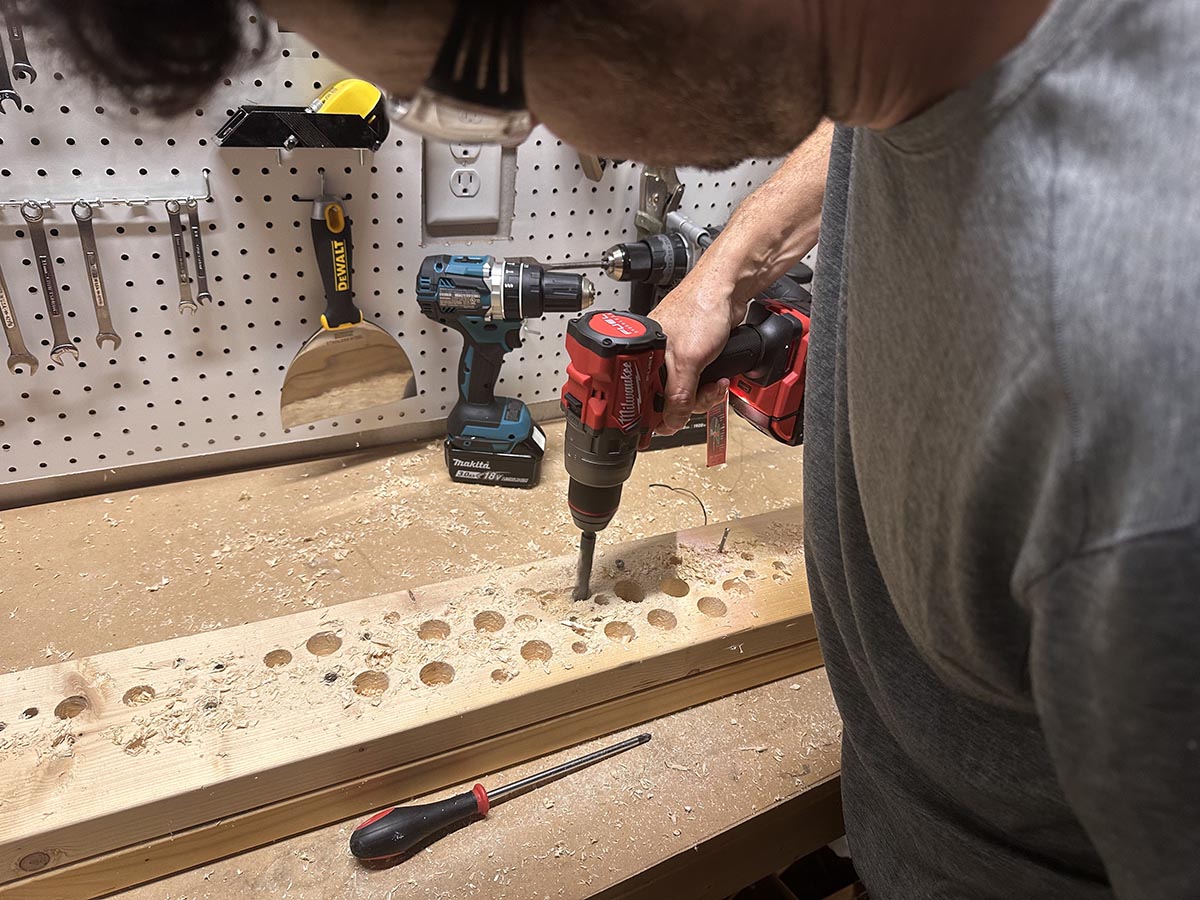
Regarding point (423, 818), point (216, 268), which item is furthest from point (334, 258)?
point (423, 818)

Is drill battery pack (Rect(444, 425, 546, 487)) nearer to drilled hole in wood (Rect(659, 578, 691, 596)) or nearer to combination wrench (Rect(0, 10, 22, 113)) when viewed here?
drilled hole in wood (Rect(659, 578, 691, 596))

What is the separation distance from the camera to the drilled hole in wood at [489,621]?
92 cm

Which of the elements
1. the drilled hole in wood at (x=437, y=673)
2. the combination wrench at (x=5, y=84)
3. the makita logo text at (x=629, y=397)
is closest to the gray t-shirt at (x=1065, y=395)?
the makita logo text at (x=629, y=397)

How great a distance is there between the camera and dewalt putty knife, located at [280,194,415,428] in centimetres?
118

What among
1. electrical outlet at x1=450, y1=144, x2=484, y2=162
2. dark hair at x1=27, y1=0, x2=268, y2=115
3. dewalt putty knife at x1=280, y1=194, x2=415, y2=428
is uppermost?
dark hair at x1=27, y1=0, x2=268, y2=115

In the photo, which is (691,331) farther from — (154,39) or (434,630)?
(154,39)

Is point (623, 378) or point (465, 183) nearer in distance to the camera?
point (623, 378)

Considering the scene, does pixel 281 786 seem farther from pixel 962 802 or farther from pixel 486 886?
pixel 962 802

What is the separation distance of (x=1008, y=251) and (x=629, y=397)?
0.62m

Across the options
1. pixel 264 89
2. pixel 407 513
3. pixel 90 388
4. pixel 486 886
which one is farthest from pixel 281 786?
pixel 264 89

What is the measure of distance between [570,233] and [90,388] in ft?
2.65

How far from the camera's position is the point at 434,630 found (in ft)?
2.97

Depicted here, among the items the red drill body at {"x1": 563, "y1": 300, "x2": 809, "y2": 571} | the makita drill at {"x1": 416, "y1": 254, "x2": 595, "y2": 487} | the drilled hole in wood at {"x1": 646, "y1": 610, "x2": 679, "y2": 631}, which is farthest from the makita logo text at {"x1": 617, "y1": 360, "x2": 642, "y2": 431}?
the makita drill at {"x1": 416, "y1": 254, "x2": 595, "y2": 487}

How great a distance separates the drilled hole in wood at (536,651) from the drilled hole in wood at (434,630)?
0.09 metres
